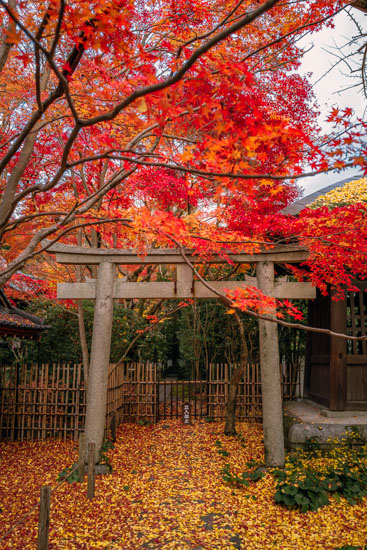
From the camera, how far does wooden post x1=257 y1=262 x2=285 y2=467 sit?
21.4 feet

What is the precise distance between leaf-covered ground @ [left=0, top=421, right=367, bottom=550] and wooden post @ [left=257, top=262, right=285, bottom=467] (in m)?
0.47

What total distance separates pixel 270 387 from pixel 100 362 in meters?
3.14

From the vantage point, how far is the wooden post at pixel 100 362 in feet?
22.1

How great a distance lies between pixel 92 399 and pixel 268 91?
8.01 metres

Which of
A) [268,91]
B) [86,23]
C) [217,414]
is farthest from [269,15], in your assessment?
[217,414]

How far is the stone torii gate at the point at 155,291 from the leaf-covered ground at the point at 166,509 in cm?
107

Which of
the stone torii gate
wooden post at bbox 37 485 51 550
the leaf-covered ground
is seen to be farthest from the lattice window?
wooden post at bbox 37 485 51 550

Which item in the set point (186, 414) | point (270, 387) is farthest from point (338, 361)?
point (186, 414)

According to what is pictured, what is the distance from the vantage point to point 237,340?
1422 cm

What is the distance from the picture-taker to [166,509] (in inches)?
211

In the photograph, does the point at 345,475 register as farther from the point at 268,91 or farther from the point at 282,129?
the point at 268,91

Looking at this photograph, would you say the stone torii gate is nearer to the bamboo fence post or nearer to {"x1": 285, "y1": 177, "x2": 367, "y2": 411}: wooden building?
the bamboo fence post

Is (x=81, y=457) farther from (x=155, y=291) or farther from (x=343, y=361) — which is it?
(x=343, y=361)

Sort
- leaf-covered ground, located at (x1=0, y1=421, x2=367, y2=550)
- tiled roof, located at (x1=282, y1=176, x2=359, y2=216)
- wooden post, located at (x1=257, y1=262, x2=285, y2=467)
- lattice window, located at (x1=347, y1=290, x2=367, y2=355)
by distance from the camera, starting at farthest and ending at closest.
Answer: lattice window, located at (x1=347, y1=290, x2=367, y2=355), tiled roof, located at (x1=282, y1=176, x2=359, y2=216), wooden post, located at (x1=257, y1=262, x2=285, y2=467), leaf-covered ground, located at (x1=0, y1=421, x2=367, y2=550)
